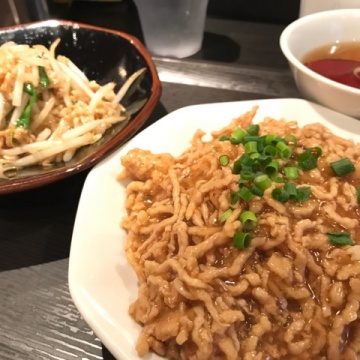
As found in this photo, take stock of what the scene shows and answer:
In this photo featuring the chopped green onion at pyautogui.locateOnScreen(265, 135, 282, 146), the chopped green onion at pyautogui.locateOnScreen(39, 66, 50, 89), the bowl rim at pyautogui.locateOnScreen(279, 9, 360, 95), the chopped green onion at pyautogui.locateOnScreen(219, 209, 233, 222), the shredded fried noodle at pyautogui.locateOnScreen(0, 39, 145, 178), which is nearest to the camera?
the chopped green onion at pyautogui.locateOnScreen(219, 209, 233, 222)

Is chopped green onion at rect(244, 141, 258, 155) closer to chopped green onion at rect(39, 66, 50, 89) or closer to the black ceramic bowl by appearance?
the black ceramic bowl

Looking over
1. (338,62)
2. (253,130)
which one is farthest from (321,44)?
(253,130)

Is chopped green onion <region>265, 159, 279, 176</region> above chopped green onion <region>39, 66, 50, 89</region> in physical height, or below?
above

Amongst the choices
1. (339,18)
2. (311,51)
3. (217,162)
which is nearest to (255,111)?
(217,162)

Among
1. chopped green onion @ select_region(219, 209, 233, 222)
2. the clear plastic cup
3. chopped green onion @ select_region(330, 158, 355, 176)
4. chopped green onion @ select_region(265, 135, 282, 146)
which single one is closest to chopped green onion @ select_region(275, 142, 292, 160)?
chopped green onion @ select_region(265, 135, 282, 146)

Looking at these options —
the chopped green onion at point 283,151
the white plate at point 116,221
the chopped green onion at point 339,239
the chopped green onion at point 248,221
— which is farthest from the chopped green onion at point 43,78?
the chopped green onion at point 339,239
